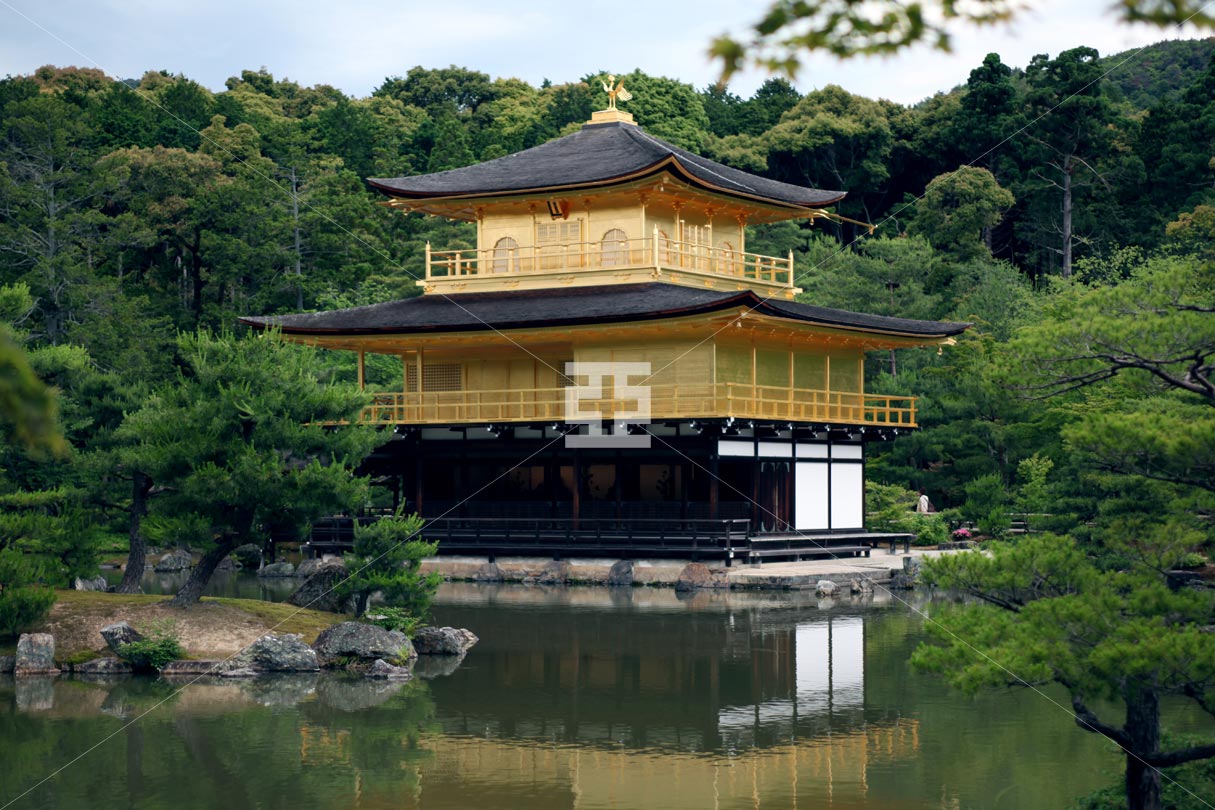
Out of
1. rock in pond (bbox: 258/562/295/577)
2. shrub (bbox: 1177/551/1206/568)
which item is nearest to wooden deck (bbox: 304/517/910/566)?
rock in pond (bbox: 258/562/295/577)

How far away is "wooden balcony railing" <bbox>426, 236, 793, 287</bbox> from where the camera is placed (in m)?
37.4

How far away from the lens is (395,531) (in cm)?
2150

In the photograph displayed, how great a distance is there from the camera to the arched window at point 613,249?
124 ft

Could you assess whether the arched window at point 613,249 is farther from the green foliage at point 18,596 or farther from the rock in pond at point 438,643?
the green foliage at point 18,596

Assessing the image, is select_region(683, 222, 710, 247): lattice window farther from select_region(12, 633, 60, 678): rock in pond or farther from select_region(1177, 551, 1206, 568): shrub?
select_region(12, 633, 60, 678): rock in pond

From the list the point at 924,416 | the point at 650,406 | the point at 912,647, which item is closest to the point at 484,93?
the point at 924,416

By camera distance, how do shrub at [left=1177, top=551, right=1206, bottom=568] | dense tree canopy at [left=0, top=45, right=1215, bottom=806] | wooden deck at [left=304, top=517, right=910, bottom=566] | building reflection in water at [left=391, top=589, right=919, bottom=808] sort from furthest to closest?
wooden deck at [left=304, top=517, right=910, bottom=566]
shrub at [left=1177, top=551, right=1206, bottom=568]
building reflection in water at [left=391, top=589, right=919, bottom=808]
dense tree canopy at [left=0, top=45, right=1215, bottom=806]

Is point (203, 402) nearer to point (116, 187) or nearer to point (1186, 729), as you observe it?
point (1186, 729)

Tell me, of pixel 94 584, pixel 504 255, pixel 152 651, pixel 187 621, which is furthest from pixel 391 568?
pixel 504 255

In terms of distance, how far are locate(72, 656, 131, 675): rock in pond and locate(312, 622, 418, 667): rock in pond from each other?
8.32ft

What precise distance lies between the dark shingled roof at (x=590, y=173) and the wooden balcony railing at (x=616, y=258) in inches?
66.4

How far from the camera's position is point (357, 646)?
19.8m

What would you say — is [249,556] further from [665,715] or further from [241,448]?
[665,715]

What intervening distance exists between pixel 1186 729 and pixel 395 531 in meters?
11.2
